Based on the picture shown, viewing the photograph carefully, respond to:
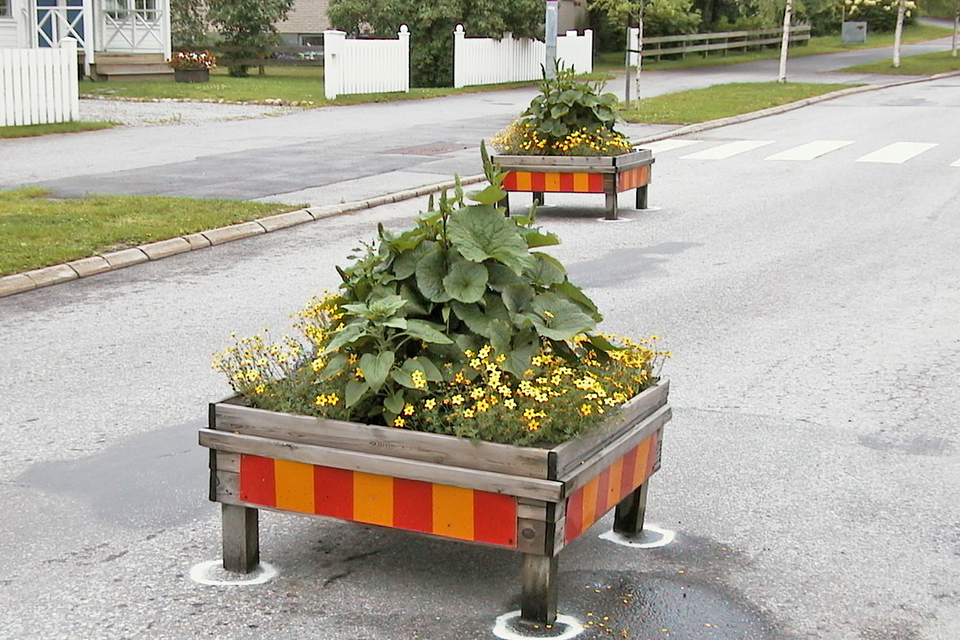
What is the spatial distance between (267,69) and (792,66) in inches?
678

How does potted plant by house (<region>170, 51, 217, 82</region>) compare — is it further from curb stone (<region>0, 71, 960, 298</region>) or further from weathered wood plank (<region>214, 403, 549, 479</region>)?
weathered wood plank (<region>214, 403, 549, 479</region>)

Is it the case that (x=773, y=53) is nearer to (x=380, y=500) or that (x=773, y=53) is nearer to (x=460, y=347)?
(x=460, y=347)

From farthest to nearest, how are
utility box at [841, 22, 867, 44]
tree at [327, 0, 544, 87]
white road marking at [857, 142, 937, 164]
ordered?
utility box at [841, 22, 867, 44], tree at [327, 0, 544, 87], white road marking at [857, 142, 937, 164]

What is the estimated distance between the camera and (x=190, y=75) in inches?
1353

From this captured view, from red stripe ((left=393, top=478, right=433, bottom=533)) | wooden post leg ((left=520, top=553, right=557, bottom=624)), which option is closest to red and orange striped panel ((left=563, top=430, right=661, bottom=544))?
wooden post leg ((left=520, top=553, right=557, bottom=624))

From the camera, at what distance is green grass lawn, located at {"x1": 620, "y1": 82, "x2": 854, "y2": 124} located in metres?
25.6

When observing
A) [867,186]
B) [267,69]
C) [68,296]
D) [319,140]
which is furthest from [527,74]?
[68,296]

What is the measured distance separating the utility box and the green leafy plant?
2225 inches

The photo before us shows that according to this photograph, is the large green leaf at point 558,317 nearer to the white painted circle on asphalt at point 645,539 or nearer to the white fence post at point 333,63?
the white painted circle on asphalt at point 645,539

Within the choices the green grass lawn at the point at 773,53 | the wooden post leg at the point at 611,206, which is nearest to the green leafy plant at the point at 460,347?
the wooden post leg at the point at 611,206

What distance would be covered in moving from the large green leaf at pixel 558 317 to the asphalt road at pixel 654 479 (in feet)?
3.00

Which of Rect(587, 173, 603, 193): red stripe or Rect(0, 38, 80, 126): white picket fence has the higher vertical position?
Rect(0, 38, 80, 126): white picket fence

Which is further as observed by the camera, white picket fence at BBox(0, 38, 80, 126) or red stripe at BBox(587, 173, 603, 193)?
white picket fence at BBox(0, 38, 80, 126)

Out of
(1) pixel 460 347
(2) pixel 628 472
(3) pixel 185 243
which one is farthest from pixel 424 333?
(3) pixel 185 243
